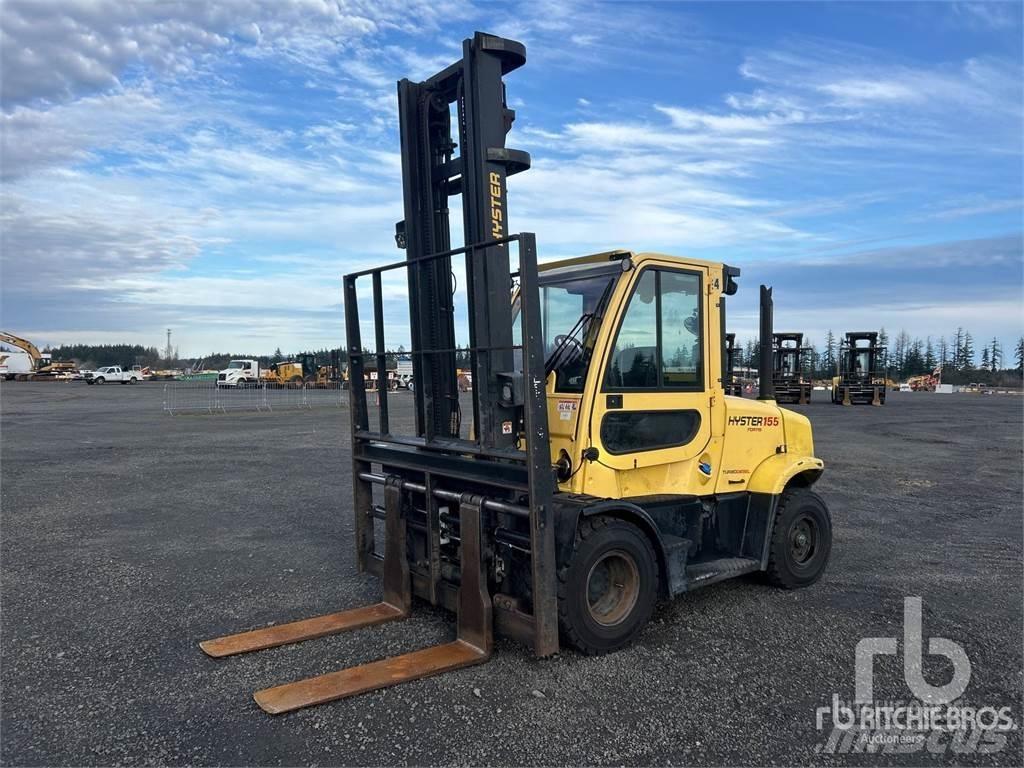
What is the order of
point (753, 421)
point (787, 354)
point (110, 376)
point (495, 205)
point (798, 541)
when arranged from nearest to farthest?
point (495, 205), point (753, 421), point (798, 541), point (787, 354), point (110, 376)

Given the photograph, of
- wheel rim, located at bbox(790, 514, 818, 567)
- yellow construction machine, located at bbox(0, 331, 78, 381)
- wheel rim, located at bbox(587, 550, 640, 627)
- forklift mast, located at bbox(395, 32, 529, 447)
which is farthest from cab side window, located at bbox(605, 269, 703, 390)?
yellow construction machine, located at bbox(0, 331, 78, 381)

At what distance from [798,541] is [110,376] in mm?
71459

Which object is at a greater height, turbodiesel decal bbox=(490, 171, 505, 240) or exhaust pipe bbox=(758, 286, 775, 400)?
turbodiesel decal bbox=(490, 171, 505, 240)

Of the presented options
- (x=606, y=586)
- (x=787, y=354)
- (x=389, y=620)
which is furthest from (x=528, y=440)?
(x=787, y=354)

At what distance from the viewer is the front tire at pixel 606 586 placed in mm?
4496

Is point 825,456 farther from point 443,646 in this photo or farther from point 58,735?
point 58,735

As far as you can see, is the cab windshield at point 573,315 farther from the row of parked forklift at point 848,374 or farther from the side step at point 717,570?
the row of parked forklift at point 848,374

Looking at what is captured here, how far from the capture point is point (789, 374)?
36.8m

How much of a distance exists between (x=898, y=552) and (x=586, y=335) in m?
4.74

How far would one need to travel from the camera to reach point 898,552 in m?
7.52

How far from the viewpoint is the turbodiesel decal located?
5.00 metres

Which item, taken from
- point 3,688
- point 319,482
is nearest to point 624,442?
point 3,688

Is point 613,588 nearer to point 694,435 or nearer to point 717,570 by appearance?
point 717,570

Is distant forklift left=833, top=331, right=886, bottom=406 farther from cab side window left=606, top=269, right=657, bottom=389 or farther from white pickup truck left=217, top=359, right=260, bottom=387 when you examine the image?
white pickup truck left=217, top=359, right=260, bottom=387
